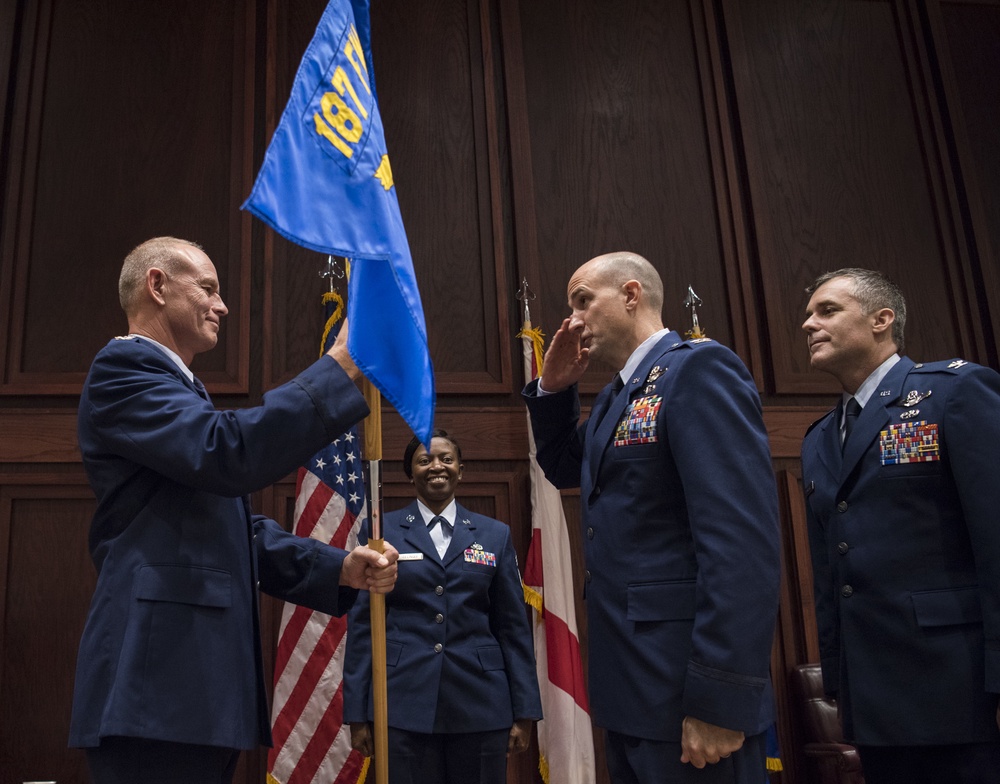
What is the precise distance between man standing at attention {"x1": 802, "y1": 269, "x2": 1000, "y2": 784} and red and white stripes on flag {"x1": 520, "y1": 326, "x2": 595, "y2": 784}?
1.60m

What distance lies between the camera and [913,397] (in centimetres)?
214

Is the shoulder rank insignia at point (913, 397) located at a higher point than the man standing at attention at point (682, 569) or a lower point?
higher

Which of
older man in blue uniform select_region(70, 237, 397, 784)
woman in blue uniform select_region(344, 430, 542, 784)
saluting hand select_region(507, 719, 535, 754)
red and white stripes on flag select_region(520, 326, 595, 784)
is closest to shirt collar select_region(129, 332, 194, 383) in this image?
older man in blue uniform select_region(70, 237, 397, 784)

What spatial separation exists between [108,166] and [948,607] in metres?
3.98

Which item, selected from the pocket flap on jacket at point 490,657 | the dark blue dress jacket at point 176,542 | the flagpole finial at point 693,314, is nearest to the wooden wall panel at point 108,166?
the pocket flap on jacket at point 490,657

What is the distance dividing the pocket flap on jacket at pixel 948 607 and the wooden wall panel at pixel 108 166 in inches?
118

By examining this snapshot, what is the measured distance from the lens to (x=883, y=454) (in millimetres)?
2094

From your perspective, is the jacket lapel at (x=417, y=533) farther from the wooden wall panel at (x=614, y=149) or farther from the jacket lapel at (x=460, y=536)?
the wooden wall panel at (x=614, y=149)

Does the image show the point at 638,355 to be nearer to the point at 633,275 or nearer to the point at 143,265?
the point at 633,275

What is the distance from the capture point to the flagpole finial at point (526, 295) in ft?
14.1

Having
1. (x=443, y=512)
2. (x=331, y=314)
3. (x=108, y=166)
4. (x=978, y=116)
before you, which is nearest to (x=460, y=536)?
(x=443, y=512)

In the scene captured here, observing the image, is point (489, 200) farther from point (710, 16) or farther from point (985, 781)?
point (985, 781)

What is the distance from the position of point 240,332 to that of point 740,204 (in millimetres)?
2551

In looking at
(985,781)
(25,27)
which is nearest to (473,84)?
(25,27)
